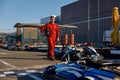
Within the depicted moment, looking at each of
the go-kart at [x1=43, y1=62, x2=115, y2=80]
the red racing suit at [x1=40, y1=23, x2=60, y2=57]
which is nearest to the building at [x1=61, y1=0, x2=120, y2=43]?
the red racing suit at [x1=40, y1=23, x2=60, y2=57]

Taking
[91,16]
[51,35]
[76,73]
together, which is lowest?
[76,73]

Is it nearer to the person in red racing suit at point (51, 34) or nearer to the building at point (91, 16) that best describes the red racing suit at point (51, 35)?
the person in red racing suit at point (51, 34)

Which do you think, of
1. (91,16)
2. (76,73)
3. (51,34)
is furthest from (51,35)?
(91,16)

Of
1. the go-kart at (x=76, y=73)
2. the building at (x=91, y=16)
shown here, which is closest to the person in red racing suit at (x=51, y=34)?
the go-kart at (x=76, y=73)

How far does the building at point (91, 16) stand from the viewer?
185 ft

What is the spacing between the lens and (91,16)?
6378 cm

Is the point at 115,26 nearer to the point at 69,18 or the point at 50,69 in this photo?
the point at 50,69

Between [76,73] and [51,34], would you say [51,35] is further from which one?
[76,73]

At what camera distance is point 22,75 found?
845cm

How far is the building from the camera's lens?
56.2 m

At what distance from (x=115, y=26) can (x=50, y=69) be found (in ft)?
19.1

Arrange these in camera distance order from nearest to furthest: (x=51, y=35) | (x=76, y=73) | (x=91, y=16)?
(x=76, y=73), (x=51, y=35), (x=91, y=16)

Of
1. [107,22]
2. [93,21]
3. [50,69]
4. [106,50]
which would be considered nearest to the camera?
[50,69]

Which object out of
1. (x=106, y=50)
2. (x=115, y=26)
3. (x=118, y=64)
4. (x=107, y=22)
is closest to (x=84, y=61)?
(x=118, y=64)
